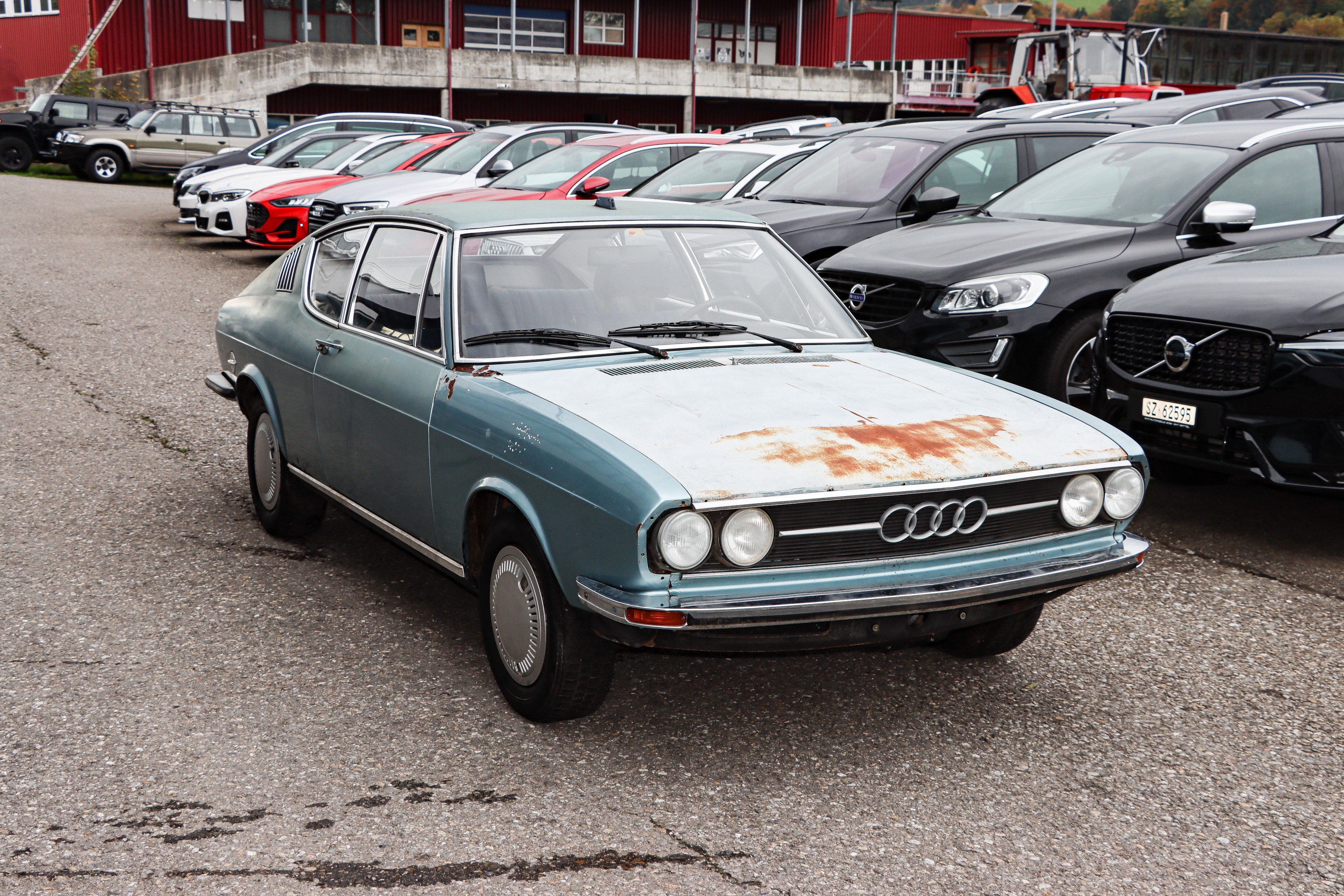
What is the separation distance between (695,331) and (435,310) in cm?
90

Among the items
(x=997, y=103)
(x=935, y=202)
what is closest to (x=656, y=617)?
(x=935, y=202)

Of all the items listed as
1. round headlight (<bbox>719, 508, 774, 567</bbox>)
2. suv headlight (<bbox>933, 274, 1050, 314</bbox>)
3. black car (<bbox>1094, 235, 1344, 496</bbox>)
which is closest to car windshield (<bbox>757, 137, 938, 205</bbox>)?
suv headlight (<bbox>933, 274, 1050, 314</bbox>)

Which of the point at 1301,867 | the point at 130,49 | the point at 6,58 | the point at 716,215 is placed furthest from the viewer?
the point at 6,58

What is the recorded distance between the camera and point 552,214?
4648mm

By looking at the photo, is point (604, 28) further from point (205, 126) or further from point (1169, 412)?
point (1169, 412)

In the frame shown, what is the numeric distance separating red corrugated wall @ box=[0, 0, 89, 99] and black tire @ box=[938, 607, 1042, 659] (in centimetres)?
4775

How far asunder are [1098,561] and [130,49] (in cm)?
4622

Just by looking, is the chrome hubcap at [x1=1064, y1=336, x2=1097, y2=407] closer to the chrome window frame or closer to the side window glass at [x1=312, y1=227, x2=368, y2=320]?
the chrome window frame

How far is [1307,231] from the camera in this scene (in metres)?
7.22

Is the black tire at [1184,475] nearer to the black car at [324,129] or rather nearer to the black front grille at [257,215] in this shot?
the black front grille at [257,215]

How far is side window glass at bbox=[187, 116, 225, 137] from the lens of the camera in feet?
89.0

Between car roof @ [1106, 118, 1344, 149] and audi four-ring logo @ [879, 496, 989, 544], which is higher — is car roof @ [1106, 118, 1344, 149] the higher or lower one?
the higher one

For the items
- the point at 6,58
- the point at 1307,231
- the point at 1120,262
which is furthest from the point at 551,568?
the point at 6,58

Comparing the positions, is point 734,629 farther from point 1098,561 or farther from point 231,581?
point 231,581
